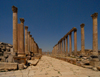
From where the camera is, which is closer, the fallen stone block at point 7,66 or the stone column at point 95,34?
the fallen stone block at point 7,66

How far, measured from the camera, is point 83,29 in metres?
17.9

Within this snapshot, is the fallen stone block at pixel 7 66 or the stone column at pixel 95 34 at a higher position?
the stone column at pixel 95 34

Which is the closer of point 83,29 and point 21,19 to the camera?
point 21,19

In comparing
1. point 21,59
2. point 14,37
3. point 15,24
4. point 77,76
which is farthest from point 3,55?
point 77,76

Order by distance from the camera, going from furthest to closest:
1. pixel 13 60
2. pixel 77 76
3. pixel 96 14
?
pixel 96 14, pixel 13 60, pixel 77 76

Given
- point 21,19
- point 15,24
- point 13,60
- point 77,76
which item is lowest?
point 77,76

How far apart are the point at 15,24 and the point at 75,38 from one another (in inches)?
561

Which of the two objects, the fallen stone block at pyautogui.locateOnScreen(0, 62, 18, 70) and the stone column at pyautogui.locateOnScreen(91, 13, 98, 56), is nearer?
the fallen stone block at pyautogui.locateOnScreen(0, 62, 18, 70)

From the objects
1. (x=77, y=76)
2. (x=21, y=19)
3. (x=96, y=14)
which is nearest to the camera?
(x=77, y=76)

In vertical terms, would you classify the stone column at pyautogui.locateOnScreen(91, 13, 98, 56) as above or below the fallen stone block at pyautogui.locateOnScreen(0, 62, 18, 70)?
above

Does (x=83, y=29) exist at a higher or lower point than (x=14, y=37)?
higher

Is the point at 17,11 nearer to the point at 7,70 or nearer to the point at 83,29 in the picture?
the point at 7,70

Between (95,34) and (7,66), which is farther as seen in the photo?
(95,34)

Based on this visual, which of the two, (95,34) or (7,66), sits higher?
(95,34)
